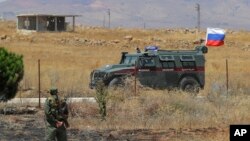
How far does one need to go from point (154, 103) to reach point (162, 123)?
3150 millimetres

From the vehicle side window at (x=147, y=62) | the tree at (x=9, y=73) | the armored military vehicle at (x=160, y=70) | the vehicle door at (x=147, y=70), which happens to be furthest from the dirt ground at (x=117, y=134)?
the vehicle side window at (x=147, y=62)

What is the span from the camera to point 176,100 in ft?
70.9

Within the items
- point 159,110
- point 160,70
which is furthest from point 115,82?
point 159,110

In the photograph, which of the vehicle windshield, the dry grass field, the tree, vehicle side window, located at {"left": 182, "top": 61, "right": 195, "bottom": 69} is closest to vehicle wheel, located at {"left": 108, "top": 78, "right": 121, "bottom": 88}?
the dry grass field

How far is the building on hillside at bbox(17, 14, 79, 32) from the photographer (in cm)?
7871

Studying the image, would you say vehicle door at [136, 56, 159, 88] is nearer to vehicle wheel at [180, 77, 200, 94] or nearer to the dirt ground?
vehicle wheel at [180, 77, 200, 94]

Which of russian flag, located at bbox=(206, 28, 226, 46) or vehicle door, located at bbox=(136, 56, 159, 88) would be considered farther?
russian flag, located at bbox=(206, 28, 226, 46)

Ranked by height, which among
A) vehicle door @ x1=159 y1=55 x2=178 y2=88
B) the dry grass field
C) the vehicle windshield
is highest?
the vehicle windshield

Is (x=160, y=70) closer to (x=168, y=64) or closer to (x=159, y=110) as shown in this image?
(x=168, y=64)

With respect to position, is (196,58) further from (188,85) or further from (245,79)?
(245,79)

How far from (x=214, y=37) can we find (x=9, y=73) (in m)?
12.1

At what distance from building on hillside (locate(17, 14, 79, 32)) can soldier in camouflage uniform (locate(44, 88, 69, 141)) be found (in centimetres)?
6479

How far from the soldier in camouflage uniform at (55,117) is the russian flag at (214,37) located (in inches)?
704

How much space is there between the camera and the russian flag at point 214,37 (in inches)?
1198
